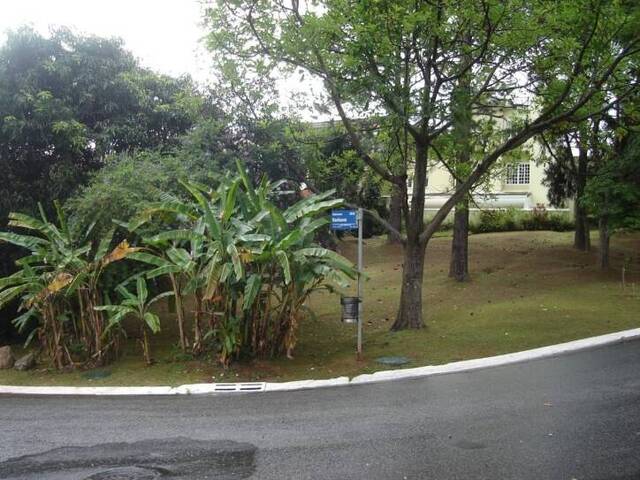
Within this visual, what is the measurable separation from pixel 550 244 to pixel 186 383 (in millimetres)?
18610

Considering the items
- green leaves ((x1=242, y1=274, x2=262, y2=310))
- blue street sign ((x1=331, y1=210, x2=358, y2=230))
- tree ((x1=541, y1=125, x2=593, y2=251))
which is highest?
tree ((x1=541, y1=125, x2=593, y2=251))

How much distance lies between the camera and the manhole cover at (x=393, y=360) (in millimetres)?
9414

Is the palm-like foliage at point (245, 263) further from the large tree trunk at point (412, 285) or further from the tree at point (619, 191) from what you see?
the tree at point (619, 191)

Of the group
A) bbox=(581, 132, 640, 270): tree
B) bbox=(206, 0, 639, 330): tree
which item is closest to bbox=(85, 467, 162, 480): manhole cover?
bbox=(206, 0, 639, 330): tree

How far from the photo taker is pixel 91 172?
12.2 metres

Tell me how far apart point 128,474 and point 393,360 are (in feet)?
17.2

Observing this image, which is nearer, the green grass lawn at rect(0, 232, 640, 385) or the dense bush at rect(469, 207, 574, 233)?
the green grass lawn at rect(0, 232, 640, 385)

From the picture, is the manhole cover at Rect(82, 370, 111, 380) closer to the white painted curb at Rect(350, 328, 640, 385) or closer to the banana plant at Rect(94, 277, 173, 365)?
the banana plant at Rect(94, 277, 173, 365)

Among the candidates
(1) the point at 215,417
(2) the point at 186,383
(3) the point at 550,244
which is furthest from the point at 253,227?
(3) the point at 550,244

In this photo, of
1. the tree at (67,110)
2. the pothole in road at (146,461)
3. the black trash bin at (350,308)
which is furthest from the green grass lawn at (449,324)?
the tree at (67,110)

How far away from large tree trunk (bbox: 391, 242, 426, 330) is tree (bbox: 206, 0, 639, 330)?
19mm

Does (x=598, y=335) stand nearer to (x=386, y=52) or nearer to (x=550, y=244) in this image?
(x=386, y=52)

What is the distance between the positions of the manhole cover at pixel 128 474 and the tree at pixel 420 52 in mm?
6687

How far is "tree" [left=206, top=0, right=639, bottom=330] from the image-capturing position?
965cm
